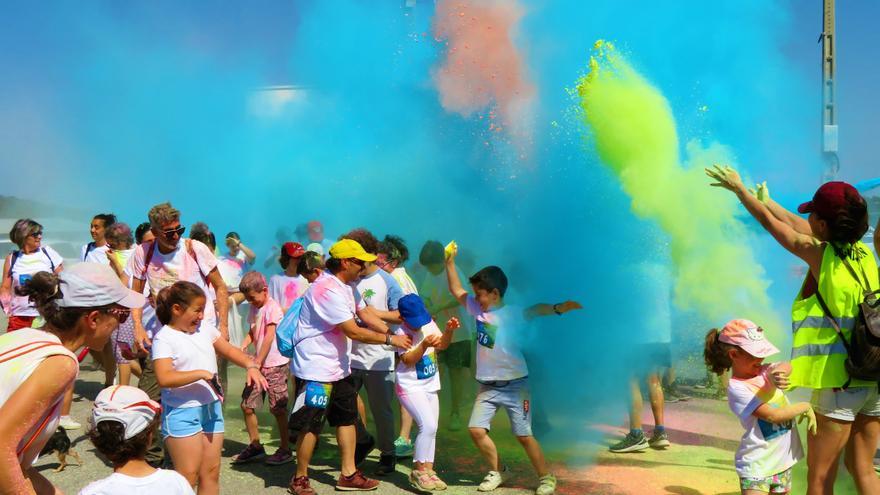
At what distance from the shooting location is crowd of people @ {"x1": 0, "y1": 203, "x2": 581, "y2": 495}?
2158mm

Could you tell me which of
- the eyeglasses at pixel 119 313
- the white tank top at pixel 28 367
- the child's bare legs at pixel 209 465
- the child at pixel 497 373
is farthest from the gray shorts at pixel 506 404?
the white tank top at pixel 28 367

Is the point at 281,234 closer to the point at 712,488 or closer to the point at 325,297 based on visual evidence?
the point at 325,297

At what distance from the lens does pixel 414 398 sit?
173 inches

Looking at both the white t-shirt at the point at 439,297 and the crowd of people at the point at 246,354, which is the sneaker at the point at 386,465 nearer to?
the crowd of people at the point at 246,354

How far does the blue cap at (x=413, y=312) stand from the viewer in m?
4.39

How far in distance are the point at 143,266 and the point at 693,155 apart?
3958 mm

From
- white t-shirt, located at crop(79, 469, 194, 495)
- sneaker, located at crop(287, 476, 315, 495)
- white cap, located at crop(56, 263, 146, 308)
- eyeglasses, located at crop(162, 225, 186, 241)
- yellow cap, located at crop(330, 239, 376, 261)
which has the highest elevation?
eyeglasses, located at crop(162, 225, 186, 241)

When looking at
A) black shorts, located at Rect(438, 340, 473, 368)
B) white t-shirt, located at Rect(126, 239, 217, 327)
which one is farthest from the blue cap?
black shorts, located at Rect(438, 340, 473, 368)

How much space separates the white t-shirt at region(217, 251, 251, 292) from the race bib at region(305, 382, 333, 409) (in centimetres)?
318

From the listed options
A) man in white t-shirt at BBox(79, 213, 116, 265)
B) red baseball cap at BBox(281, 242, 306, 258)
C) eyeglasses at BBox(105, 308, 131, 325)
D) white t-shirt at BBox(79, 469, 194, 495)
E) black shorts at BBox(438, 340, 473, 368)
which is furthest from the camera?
man in white t-shirt at BBox(79, 213, 116, 265)

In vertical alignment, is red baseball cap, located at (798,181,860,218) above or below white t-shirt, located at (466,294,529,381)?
above

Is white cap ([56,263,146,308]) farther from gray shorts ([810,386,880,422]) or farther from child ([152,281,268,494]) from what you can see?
gray shorts ([810,386,880,422])

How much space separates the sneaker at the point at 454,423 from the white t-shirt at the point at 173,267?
201 centimetres

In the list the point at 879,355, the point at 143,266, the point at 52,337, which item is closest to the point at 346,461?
the point at 143,266
